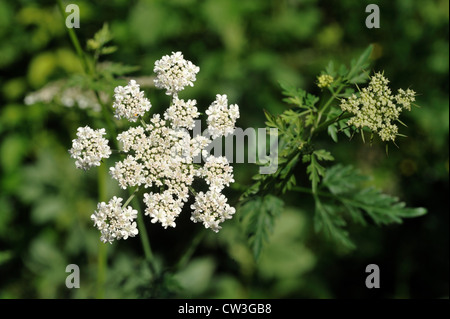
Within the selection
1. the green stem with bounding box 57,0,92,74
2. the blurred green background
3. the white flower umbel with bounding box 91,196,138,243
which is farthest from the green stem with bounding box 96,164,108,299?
the white flower umbel with bounding box 91,196,138,243

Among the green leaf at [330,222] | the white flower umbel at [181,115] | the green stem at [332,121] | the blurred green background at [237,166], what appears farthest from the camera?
the blurred green background at [237,166]

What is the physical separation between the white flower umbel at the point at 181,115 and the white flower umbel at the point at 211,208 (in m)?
0.52

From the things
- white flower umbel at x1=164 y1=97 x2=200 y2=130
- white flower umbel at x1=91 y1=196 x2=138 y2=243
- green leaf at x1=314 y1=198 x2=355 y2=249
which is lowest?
white flower umbel at x1=91 y1=196 x2=138 y2=243

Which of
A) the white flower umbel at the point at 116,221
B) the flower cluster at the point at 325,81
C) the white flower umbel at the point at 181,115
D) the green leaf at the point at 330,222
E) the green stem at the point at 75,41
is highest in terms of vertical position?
the green stem at the point at 75,41

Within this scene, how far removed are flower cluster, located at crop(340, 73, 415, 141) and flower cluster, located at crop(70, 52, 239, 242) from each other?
2.84 ft

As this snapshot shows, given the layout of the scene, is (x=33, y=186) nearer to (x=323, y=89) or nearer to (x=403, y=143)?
(x=323, y=89)

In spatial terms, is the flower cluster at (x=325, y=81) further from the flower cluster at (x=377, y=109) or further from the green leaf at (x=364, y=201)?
the green leaf at (x=364, y=201)

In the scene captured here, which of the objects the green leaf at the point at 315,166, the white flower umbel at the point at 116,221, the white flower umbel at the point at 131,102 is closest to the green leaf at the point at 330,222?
the green leaf at the point at 315,166

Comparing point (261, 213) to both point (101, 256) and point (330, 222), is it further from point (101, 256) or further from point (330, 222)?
point (101, 256)

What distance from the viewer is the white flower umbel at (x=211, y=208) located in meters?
3.23

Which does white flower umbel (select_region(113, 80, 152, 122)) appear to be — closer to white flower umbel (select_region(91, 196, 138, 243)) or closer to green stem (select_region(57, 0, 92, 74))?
white flower umbel (select_region(91, 196, 138, 243))

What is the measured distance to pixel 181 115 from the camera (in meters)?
3.35

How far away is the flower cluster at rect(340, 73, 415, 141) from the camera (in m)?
2.97

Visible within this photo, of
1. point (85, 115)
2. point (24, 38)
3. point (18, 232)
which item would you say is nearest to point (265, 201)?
point (85, 115)
